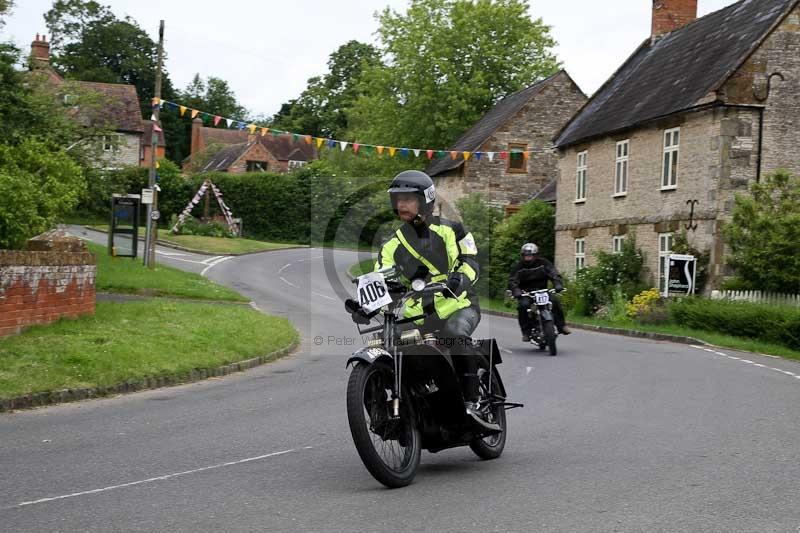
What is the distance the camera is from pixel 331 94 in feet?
314

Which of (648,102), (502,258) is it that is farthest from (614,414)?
(502,258)

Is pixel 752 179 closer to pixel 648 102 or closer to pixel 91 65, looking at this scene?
pixel 648 102

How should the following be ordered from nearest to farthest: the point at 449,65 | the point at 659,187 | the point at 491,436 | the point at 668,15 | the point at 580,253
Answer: the point at 491,436 < the point at 659,187 < the point at 580,253 < the point at 668,15 < the point at 449,65

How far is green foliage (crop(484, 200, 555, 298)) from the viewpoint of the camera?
4028cm

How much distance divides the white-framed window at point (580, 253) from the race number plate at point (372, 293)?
3141cm

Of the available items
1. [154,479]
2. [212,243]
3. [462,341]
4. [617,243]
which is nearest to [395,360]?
[462,341]

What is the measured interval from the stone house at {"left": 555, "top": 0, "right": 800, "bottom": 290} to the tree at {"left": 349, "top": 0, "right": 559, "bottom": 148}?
21945 mm

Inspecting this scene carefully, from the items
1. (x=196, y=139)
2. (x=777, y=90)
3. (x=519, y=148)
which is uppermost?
(x=196, y=139)

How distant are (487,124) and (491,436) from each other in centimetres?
4782

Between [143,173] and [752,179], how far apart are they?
152 ft

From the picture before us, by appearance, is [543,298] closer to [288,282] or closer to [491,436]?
[491,436]

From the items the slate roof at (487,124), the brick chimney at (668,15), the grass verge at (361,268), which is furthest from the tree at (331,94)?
the brick chimney at (668,15)

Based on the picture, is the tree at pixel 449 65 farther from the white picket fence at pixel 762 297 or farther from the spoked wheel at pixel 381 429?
the spoked wheel at pixel 381 429

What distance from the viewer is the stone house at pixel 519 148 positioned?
51.9 m
